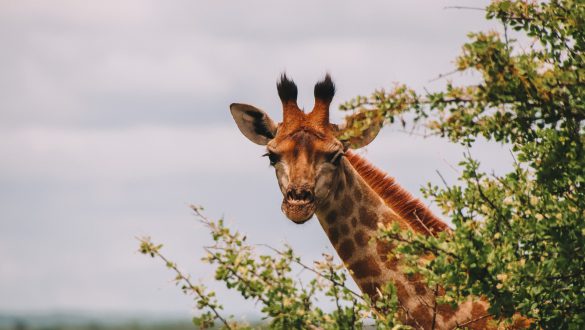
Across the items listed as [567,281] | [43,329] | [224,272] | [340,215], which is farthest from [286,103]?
[43,329]

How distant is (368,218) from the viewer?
413 inches

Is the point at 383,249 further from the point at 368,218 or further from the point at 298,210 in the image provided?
the point at 298,210

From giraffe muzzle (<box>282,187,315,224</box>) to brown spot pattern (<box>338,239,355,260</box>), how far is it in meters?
0.75

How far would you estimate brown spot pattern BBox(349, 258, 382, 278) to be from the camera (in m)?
10.2

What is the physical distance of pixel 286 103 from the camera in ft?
37.8

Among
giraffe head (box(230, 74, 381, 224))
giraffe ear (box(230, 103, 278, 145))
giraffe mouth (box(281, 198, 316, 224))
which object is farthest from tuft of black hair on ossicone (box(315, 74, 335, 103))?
giraffe mouth (box(281, 198, 316, 224))

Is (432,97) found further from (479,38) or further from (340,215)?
(340,215)

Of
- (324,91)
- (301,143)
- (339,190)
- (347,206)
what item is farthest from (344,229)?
(324,91)

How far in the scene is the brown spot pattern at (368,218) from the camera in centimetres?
1045

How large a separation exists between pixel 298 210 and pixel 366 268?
47.0 inches

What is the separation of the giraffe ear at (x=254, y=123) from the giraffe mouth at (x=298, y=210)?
1957 millimetres

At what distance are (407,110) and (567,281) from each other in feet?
6.58

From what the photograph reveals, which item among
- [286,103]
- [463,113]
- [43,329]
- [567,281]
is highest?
[43,329]

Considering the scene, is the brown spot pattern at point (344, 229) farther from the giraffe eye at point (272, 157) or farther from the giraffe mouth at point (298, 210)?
the giraffe eye at point (272, 157)
